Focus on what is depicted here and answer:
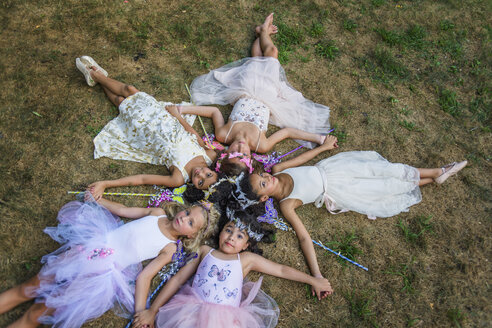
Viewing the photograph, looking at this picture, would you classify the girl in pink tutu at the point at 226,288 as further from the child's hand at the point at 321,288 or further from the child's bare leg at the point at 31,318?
the child's bare leg at the point at 31,318

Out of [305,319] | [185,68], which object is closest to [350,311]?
[305,319]

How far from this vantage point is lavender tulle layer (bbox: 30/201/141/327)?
Result: 3.31 metres

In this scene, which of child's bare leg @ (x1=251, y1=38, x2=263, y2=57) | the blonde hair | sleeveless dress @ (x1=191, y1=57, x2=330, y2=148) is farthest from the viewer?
child's bare leg @ (x1=251, y1=38, x2=263, y2=57)

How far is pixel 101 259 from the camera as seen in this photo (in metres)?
3.58

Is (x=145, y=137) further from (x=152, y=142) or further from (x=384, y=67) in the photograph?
(x=384, y=67)

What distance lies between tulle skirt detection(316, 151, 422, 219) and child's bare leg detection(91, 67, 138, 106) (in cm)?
300

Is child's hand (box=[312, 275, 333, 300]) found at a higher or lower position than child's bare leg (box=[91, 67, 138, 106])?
lower

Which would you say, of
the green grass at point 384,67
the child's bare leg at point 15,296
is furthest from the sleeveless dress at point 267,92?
the child's bare leg at point 15,296

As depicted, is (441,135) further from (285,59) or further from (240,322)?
(240,322)

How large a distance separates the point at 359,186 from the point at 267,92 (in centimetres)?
204

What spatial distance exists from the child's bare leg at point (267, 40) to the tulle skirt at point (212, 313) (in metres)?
3.86

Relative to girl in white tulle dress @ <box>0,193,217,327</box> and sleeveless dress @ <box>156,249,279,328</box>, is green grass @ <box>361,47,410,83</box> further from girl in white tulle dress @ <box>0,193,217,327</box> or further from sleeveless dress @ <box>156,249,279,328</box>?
sleeveless dress @ <box>156,249,279,328</box>

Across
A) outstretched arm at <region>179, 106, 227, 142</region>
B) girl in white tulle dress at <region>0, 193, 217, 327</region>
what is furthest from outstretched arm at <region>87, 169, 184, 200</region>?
outstretched arm at <region>179, 106, 227, 142</region>

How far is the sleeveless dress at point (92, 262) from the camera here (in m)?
3.32
